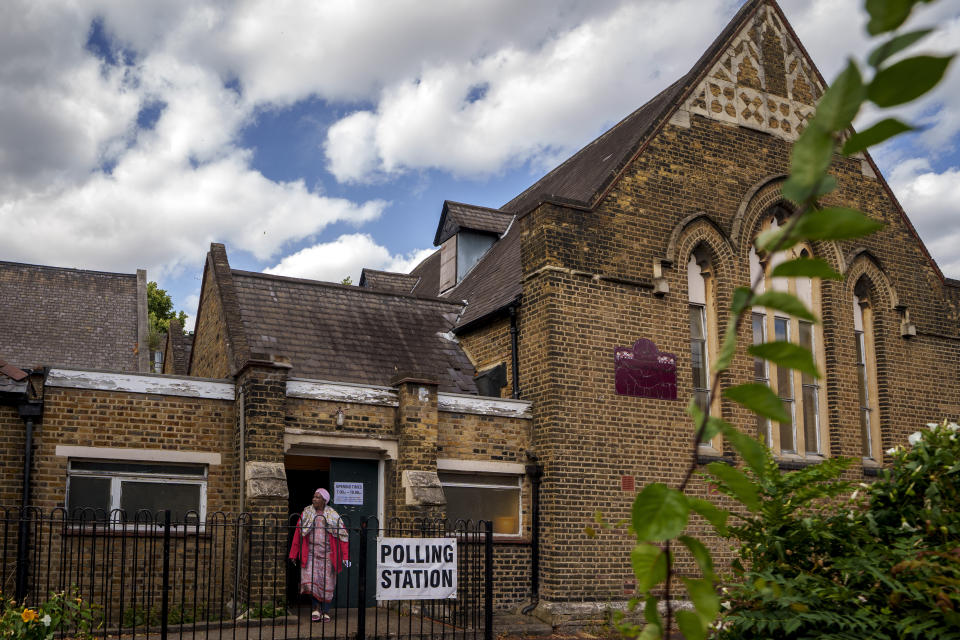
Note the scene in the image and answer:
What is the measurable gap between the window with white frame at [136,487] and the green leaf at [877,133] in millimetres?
12602

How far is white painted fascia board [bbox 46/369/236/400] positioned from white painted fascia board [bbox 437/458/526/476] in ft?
11.5

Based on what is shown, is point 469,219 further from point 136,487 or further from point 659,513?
point 659,513

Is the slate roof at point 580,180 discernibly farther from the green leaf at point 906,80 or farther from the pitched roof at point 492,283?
the green leaf at point 906,80

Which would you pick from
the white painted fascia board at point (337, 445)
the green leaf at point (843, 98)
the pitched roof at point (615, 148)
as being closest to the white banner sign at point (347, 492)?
the white painted fascia board at point (337, 445)

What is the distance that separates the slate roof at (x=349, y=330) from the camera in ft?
50.6

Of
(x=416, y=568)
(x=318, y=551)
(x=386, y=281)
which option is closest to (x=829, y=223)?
(x=416, y=568)

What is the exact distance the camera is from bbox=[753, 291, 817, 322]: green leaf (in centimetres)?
99

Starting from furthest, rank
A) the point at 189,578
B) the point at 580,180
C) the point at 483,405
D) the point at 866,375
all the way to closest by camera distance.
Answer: the point at 580,180
the point at 866,375
the point at 483,405
the point at 189,578

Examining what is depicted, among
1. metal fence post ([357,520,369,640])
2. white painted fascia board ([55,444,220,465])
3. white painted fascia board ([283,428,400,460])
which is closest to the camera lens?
metal fence post ([357,520,369,640])

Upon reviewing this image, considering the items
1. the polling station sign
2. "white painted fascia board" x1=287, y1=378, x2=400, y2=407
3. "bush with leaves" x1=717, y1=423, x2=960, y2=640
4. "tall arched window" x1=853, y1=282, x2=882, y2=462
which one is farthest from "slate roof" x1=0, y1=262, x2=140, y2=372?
"bush with leaves" x1=717, y1=423, x2=960, y2=640

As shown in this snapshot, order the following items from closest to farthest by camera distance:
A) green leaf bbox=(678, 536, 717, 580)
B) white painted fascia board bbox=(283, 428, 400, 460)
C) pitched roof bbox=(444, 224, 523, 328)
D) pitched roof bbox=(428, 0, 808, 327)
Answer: green leaf bbox=(678, 536, 717, 580) → white painted fascia board bbox=(283, 428, 400, 460) → pitched roof bbox=(428, 0, 808, 327) → pitched roof bbox=(444, 224, 523, 328)

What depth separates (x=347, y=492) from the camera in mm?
14117

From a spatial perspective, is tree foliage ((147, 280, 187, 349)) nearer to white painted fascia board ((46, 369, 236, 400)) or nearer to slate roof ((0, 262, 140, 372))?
slate roof ((0, 262, 140, 372))

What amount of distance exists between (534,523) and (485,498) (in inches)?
35.4
